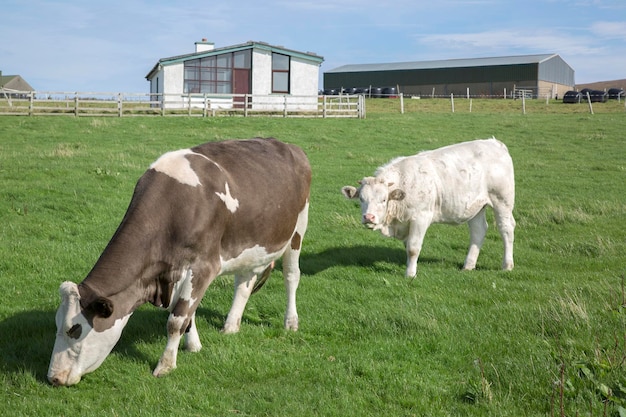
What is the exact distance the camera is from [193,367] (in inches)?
225

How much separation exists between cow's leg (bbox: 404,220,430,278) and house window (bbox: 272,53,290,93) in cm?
3277

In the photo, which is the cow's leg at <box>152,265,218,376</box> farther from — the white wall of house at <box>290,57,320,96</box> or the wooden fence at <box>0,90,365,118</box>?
the white wall of house at <box>290,57,320,96</box>

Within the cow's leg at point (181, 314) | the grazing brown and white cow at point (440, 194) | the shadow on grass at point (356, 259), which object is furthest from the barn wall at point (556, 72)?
the cow's leg at point (181, 314)

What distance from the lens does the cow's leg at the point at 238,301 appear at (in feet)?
22.1

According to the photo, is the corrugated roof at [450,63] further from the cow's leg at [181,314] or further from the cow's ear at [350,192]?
the cow's leg at [181,314]

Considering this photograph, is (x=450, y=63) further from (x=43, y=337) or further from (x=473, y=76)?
(x=43, y=337)

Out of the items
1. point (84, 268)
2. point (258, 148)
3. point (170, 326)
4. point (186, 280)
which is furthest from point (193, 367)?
point (84, 268)

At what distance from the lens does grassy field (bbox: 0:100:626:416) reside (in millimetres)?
5094

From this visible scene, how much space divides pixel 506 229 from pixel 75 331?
Answer: 7.29 meters

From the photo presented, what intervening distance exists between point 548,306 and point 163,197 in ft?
14.8

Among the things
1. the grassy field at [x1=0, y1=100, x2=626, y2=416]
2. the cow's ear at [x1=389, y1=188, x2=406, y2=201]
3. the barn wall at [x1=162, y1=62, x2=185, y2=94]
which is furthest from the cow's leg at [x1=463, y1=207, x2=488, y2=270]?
the barn wall at [x1=162, y1=62, x2=185, y2=94]

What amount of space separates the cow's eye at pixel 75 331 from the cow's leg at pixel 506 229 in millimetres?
6814

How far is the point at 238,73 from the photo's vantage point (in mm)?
40625

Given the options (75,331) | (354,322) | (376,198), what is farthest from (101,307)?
(376,198)
